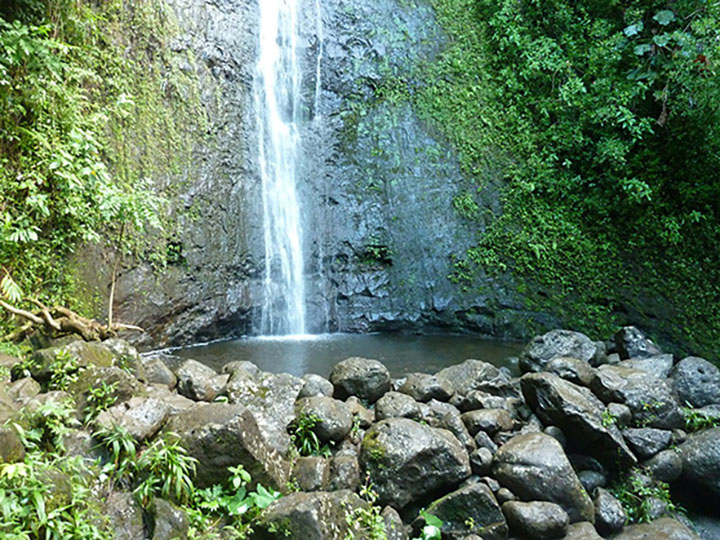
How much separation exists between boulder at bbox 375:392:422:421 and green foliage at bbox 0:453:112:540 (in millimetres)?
2099

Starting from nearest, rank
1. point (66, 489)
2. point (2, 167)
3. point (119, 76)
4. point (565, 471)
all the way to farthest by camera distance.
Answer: point (66, 489), point (565, 471), point (2, 167), point (119, 76)

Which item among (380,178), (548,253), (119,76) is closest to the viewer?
(119,76)

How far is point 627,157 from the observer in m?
7.64

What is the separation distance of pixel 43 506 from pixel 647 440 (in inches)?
177

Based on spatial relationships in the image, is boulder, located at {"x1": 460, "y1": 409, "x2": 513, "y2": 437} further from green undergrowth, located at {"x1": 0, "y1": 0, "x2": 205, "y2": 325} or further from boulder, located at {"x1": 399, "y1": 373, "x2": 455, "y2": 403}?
green undergrowth, located at {"x1": 0, "y1": 0, "x2": 205, "y2": 325}

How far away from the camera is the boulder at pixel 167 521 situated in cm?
242

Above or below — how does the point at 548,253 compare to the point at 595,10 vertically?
below

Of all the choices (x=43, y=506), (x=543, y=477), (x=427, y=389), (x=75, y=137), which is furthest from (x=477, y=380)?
(x=75, y=137)

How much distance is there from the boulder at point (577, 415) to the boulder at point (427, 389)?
770mm

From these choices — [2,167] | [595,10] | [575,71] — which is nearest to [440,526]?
[2,167]

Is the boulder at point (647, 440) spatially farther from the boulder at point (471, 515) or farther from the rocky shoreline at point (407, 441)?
the boulder at point (471, 515)

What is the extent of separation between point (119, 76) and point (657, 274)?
881 cm

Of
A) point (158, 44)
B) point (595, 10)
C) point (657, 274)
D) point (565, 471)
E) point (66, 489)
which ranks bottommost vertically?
point (565, 471)

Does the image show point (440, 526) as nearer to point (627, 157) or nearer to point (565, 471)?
point (565, 471)
